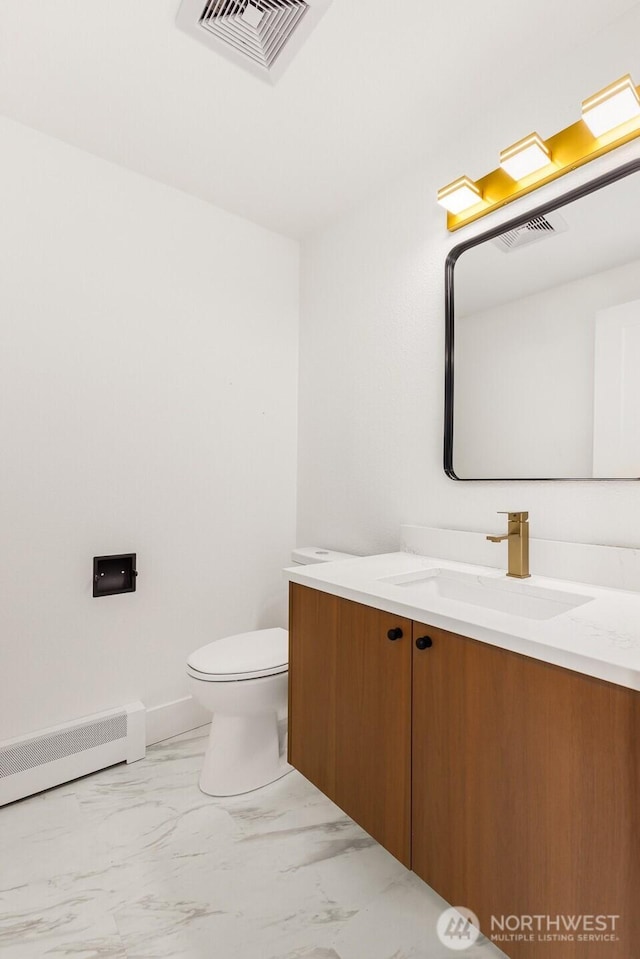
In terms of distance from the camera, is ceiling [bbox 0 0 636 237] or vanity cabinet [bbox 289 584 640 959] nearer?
vanity cabinet [bbox 289 584 640 959]

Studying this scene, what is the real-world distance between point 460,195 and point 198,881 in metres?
2.13

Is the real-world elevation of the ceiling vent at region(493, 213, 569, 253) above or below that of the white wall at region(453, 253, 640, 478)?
above

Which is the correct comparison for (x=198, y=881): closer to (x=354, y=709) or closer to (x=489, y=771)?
(x=354, y=709)

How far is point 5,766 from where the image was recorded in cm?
158

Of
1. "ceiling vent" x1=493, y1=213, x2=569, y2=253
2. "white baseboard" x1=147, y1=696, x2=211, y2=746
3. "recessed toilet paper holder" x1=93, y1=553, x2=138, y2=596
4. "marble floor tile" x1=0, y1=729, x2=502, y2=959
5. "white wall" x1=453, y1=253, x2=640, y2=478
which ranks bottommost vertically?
"marble floor tile" x1=0, y1=729, x2=502, y2=959

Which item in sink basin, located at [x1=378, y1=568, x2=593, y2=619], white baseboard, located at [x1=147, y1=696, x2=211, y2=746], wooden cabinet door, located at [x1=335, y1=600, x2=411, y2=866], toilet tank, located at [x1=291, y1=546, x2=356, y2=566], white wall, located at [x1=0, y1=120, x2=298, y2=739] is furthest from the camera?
toilet tank, located at [x1=291, y1=546, x2=356, y2=566]

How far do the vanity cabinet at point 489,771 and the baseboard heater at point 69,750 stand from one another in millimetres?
924

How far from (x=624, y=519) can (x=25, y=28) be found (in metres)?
2.08

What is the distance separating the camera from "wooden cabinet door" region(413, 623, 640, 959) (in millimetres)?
717

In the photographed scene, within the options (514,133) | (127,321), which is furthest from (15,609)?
(514,133)

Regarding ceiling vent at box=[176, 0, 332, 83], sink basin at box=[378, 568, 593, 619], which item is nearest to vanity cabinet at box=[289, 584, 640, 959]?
sink basin at box=[378, 568, 593, 619]

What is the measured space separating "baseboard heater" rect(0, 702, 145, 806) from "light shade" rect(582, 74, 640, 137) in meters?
2.35

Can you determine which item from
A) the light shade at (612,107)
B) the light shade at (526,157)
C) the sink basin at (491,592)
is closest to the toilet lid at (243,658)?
the sink basin at (491,592)

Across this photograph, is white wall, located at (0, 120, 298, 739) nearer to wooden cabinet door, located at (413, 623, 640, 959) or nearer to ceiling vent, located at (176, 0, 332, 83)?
ceiling vent, located at (176, 0, 332, 83)
